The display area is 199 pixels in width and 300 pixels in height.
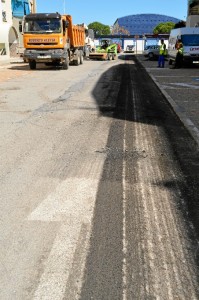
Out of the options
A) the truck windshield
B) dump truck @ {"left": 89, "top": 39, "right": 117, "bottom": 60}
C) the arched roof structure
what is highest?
the arched roof structure

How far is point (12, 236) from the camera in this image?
3.27 m

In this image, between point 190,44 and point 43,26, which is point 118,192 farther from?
point 190,44

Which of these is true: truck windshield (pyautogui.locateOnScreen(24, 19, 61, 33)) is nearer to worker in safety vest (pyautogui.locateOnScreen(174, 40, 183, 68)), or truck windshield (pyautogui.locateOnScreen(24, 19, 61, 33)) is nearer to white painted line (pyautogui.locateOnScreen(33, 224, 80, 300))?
worker in safety vest (pyautogui.locateOnScreen(174, 40, 183, 68))

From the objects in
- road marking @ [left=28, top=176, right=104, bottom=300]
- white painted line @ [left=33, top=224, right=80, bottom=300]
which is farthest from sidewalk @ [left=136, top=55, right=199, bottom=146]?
white painted line @ [left=33, top=224, right=80, bottom=300]

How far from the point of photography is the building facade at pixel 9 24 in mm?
37562

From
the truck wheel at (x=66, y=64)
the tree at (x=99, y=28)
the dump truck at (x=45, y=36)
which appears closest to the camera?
the dump truck at (x=45, y=36)

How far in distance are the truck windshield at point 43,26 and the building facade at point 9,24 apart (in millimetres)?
16338

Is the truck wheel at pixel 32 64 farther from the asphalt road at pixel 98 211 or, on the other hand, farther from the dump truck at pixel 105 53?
the asphalt road at pixel 98 211

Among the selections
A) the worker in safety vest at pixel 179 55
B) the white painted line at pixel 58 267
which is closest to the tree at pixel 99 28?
the worker in safety vest at pixel 179 55

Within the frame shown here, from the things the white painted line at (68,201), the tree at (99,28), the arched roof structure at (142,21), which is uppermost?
the arched roof structure at (142,21)

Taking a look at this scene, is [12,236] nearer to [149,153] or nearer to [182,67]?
[149,153]

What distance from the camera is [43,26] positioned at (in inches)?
856

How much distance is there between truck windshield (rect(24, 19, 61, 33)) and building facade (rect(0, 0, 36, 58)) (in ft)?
53.6

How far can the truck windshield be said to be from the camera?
70.7 ft
